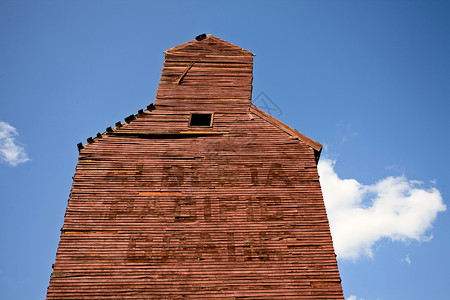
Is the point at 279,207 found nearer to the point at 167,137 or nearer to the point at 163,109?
the point at 167,137

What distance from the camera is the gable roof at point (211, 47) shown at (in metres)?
17.4

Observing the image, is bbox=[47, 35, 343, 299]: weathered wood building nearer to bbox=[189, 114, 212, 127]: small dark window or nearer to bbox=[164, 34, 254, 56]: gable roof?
bbox=[189, 114, 212, 127]: small dark window

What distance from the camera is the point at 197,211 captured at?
441 inches

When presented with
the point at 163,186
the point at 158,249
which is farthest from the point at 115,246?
the point at 163,186

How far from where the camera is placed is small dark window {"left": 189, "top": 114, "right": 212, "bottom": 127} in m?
14.4

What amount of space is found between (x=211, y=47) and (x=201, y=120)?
4.55 m

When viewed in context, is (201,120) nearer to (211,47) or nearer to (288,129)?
(288,129)

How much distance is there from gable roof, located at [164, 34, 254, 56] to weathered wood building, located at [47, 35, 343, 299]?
10.9 feet

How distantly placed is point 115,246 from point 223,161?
14.7ft

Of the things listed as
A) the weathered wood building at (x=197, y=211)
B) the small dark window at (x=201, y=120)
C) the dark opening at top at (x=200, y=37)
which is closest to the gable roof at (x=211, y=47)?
the dark opening at top at (x=200, y=37)

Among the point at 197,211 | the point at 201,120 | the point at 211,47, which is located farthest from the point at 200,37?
the point at 197,211

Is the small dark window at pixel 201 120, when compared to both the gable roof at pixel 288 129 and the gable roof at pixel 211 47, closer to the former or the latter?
the gable roof at pixel 288 129

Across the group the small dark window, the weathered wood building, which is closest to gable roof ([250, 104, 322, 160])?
the weathered wood building

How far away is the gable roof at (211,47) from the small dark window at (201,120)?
13.5ft
